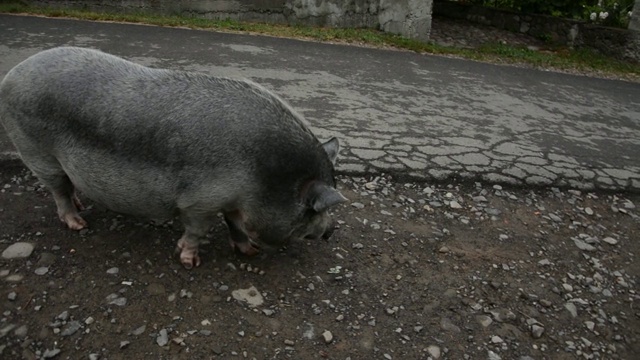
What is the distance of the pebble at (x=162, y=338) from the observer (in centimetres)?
251

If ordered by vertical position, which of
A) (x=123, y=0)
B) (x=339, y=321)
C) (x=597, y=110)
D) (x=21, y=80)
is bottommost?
(x=339, y=321)

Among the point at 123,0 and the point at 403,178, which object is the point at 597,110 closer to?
the point at 403,178

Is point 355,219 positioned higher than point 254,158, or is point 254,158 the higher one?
point 254,158

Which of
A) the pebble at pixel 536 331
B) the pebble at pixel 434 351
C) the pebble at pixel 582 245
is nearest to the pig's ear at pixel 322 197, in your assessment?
the pebble at pixel 434 351

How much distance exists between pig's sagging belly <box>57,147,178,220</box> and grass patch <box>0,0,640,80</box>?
5.98m

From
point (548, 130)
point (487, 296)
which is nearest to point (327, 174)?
point (487, 296)

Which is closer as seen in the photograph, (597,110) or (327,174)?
(327,174)

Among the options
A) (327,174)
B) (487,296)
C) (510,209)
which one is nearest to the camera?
(327,174)

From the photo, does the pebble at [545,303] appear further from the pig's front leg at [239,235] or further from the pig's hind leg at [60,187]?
the pig's hind leg at [60,187]

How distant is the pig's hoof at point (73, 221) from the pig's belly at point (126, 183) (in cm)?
39

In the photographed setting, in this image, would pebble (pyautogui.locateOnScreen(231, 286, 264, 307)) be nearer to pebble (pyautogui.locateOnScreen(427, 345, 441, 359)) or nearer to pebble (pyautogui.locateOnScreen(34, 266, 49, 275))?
pebble (pyautogui.locateOnScreen(427, 345, 441, 359))

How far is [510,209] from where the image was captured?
3.95 meters

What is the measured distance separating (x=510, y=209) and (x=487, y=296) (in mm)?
1119

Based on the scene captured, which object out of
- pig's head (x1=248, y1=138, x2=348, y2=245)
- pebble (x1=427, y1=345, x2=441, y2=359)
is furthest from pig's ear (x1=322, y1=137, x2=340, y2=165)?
pebble (x1=427, y1=345, x2=441, y2=359)
